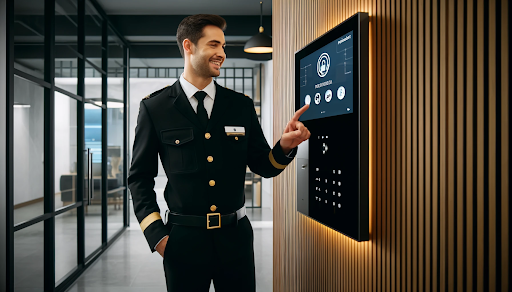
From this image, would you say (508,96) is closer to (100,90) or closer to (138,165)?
(138,165)

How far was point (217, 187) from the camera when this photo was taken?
1.50 metres

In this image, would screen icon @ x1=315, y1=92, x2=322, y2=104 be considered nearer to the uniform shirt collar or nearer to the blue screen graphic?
the blue screen graphic

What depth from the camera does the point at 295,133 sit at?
4.63 ft

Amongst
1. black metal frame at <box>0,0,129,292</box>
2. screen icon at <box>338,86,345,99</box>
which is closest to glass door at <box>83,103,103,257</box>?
black metal frame at <box>0,0,129,292</box>

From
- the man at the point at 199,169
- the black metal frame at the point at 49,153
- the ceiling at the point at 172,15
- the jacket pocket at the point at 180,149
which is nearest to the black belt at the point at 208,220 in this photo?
the man at the point at 199,169

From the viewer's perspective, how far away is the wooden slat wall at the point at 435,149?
0.72 metres

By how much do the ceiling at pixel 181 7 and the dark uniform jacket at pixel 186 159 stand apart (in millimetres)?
3814

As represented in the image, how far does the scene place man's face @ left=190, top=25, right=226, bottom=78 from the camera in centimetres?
146

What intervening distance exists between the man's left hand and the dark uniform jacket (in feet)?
0.21

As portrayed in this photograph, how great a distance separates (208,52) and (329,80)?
50cm

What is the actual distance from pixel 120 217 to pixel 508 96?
19.4 feet

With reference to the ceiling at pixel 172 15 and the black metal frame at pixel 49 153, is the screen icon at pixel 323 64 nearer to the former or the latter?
the black metal frame at pixel 49 153

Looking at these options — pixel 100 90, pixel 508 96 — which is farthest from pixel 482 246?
pixel 100 90

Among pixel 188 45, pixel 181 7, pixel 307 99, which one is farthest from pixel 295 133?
pixel 181 7
